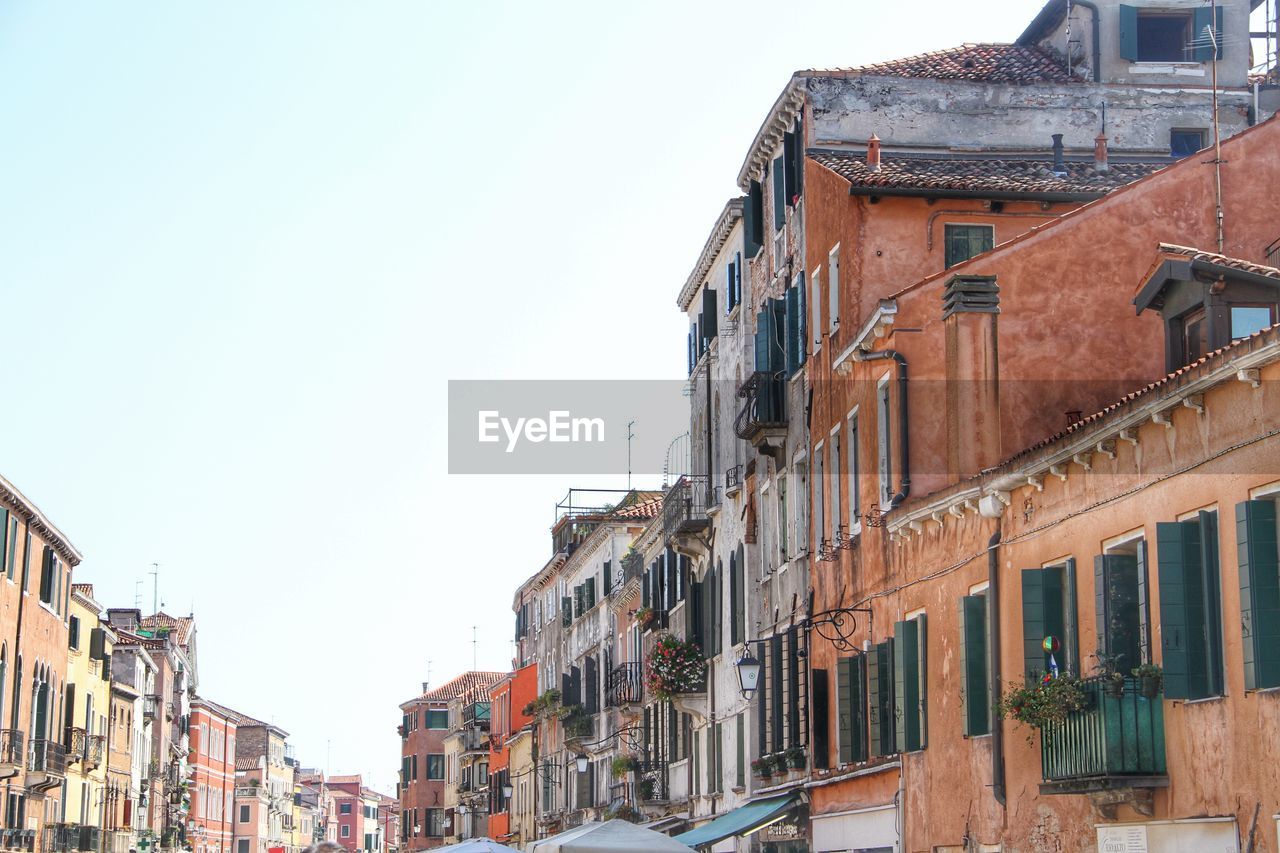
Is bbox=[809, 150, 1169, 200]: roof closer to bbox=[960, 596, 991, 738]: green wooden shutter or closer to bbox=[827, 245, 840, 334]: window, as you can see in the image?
bbox=[827, 245, 840, 334]: window

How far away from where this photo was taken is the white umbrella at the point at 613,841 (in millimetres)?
21625

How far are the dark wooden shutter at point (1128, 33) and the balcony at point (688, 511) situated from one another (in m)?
11.4

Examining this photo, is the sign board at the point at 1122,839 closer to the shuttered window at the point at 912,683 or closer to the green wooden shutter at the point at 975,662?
the green wooden shutter at the point at 975,662

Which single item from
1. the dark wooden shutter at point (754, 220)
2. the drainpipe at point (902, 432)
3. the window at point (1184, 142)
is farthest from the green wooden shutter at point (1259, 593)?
the dark wooden shutter at point (754, 220)

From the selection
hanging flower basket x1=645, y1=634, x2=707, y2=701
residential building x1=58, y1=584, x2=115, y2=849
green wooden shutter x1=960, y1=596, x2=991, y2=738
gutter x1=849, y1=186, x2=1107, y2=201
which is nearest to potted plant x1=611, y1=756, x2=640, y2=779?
hanging flower basket x1=645, y1=634, x2=707, y2=701

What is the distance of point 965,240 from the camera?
24.4 meters

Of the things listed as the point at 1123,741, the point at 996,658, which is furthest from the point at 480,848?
the point at 1123,741

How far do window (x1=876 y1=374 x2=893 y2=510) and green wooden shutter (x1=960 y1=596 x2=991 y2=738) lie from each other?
349 centimetres

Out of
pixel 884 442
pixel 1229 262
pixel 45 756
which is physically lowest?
pixel 45 756

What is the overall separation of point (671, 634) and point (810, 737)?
1327cm

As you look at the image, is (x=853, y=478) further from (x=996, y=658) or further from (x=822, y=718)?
(x=996, y=658)

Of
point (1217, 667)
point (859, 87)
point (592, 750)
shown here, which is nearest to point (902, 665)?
point (1217, 667)

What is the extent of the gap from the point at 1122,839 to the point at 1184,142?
15793 millimetres

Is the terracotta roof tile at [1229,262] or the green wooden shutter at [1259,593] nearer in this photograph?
the green wooden shutter at [1259,593]
